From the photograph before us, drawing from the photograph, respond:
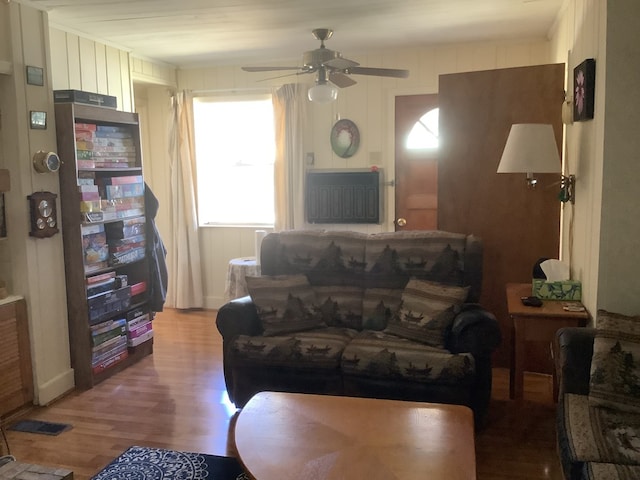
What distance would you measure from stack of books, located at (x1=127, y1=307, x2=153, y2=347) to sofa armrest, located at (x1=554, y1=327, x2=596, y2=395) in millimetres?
3104

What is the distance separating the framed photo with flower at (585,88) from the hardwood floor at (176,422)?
1622mm

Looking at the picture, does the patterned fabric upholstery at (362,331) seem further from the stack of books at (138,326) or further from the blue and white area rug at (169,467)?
the stack of books at (138,326)

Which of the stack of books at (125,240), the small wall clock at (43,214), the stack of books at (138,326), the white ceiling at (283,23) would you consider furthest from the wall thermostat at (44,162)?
the stack of books at (138,326)

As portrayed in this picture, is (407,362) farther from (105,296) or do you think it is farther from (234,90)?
(234,90)

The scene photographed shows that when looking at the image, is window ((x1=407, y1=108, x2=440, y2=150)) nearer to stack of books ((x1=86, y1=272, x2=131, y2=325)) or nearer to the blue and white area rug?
stack of books ((x1=86, y1=272, x2=131, y2=325))

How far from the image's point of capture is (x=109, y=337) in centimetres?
413

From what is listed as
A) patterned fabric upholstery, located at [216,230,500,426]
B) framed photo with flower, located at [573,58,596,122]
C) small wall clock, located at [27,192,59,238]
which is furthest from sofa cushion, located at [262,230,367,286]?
framed photo with flower, located at [573,58,596,122]

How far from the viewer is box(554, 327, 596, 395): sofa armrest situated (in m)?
2.49

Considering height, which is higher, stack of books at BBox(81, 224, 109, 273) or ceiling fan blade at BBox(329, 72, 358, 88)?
ceiling fan blade at BBox(329, 72, 358, 88)

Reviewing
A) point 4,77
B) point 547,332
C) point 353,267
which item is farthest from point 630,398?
point 4,77

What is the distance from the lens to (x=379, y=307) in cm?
367

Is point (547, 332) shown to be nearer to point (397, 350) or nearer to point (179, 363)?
point (397, 350)

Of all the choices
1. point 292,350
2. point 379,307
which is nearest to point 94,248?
point 292,350

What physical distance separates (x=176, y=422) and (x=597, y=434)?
2266 millimetres
